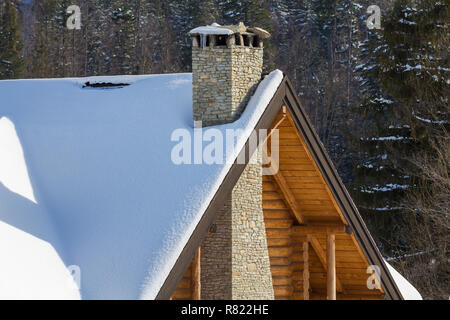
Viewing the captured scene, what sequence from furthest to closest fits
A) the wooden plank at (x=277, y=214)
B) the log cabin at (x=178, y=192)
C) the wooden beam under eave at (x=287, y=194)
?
the wooden plank at (x=277, y=214)
the wooden beam under eave at (x=287, y=194)
the log cabin at (x=178, y=192)

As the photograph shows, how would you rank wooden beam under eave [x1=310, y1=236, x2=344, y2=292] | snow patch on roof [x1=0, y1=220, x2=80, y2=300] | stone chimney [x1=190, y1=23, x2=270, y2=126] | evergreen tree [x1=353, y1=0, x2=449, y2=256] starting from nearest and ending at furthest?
snow patch on roof [x1=0, y1=220, x2=80, y2=300] → stone chimney [x1=190, y1=23, x2=270, y2=126] → wooden beam under eave [x1=310, y1=236, x2=344, y2=292] → evergreen tree [x1=353, y1=0, x2=449, y2=256]

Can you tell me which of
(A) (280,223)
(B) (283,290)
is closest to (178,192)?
(A) (280,223)

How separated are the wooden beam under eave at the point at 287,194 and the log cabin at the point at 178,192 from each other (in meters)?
0.03

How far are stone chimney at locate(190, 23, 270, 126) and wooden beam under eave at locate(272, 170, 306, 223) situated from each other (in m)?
2.31

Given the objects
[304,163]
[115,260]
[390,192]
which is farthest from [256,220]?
[390,192]

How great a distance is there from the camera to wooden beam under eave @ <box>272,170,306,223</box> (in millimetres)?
16370

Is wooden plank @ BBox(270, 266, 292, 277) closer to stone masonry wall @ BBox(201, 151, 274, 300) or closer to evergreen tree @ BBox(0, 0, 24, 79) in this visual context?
stone masonry wall @ BBox(201, 151, 274, 300)

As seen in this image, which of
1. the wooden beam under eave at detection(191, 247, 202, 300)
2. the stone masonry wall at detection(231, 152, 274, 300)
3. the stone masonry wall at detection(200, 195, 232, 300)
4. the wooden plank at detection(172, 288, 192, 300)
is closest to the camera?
the wooden beam under eave at detection(191, 247, 202, 300)

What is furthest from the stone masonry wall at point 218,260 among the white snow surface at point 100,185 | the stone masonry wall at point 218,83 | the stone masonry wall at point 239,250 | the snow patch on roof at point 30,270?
the snow patch on roof at point 30,270

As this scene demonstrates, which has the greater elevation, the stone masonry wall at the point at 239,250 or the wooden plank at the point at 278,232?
the stone masonry wall at the point at 239,250

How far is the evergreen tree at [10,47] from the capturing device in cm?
4397

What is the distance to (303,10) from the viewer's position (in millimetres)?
56875

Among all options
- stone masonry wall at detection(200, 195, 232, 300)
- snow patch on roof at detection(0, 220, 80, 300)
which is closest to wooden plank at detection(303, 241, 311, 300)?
stone masonry wall at detection(200, 195, 232, 300)

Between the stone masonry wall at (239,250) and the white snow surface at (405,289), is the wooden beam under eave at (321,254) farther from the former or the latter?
the stone masonry wall at (239,250)
